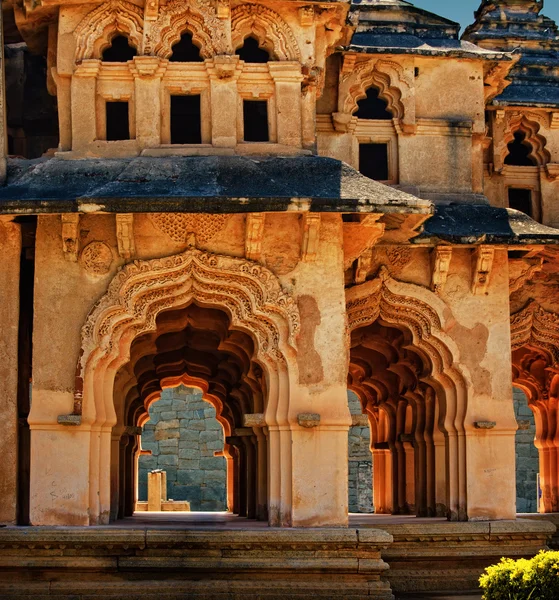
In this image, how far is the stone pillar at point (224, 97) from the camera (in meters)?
18.0

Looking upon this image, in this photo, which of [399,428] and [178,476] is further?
[178,476]

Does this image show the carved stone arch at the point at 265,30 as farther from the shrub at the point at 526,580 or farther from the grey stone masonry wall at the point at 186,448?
the grey stone masonry wall at the point at 186,448

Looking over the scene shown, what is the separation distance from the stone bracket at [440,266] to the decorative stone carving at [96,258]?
517 centimetres

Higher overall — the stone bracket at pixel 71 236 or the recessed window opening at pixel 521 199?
the recessed window opening at pixel 521 199

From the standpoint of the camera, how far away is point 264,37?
60.4 feet

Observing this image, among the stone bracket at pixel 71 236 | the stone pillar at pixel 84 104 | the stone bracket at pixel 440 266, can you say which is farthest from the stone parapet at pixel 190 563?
the stone pillar at pixel 84 104

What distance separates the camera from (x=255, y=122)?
741 inches

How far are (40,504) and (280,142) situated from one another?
19.4 feet

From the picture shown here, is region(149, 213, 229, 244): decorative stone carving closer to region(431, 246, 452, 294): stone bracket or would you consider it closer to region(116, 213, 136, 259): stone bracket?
region(116, 213, 136, 259): stone bracket

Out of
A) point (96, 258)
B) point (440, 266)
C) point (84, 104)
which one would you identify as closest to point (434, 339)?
point (440, 266)

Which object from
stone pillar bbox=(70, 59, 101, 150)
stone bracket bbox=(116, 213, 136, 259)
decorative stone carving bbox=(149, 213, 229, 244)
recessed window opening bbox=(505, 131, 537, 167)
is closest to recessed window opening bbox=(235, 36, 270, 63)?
stone pillar bbox=(70, 59, 101, 150)

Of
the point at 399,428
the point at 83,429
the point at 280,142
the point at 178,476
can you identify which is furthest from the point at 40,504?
the point at 178,476

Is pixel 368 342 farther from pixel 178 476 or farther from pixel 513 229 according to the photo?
pixel 178 476

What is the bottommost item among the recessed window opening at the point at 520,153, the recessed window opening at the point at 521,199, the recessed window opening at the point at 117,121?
the recessed window opening at the point at 521,199
